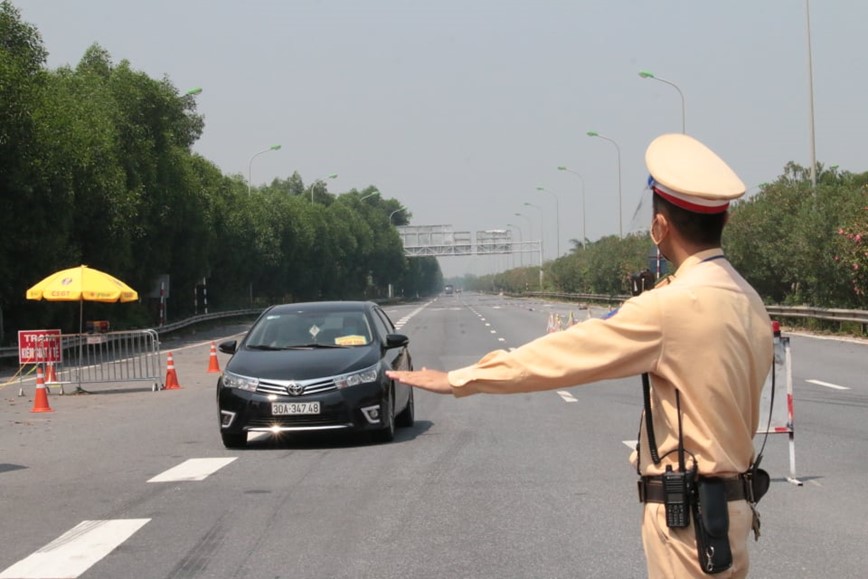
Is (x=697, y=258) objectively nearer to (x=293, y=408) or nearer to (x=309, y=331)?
Answer: (x=293, y=408)

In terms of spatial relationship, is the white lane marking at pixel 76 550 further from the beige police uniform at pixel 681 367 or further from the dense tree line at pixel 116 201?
the dense tree line at pixel 116 201

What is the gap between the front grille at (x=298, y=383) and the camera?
1245 cm

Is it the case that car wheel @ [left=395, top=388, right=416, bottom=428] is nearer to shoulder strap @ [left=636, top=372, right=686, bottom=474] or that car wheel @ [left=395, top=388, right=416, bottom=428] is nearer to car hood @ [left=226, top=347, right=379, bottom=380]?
car hood @ [left=226, top=347, right=379, bottom=380]

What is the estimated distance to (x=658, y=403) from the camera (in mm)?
3188

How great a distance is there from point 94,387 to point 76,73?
94.8ft

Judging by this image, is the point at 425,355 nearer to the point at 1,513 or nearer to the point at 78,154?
the point at 78,154

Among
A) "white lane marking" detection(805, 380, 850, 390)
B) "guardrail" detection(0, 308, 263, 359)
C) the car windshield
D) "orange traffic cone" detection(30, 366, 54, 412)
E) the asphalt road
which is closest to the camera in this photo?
the asphalt road

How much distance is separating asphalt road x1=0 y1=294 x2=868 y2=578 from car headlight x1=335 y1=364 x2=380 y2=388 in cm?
69

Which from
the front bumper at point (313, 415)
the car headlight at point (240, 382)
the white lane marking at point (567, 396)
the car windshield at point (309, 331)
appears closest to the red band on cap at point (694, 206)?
the front bumper at point (313, 415)

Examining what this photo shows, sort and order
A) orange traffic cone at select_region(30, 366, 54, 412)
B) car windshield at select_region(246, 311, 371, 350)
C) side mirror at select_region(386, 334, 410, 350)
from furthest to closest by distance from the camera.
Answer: orange traffic cone at select_region(30, 366, 54, 412) < car windshield at select_region(246, 311, 371, 350) < side mirror at select_region(386, 334, 410, 350)

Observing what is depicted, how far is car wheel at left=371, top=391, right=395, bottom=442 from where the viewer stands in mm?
12766

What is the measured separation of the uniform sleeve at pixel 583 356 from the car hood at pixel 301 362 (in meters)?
9.53

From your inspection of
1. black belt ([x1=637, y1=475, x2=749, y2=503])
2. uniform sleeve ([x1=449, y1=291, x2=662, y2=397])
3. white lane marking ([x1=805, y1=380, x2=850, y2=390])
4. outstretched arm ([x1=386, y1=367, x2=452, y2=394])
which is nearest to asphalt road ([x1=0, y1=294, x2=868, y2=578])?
Result: white lane marking ([x1=805, y1=380, x2=850, y2=390])

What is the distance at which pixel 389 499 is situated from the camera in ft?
30.2
